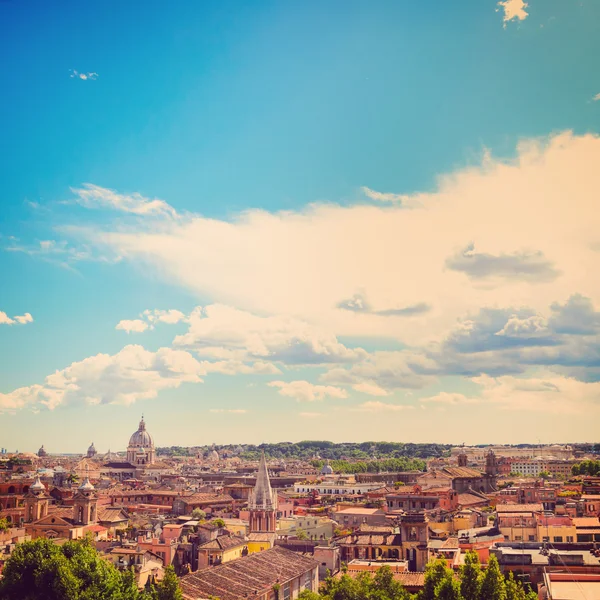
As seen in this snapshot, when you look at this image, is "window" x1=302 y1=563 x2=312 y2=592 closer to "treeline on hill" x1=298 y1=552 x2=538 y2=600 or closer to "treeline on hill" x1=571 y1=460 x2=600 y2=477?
"treeline on hill" x1=298 y1=552 x2=538 y2=600

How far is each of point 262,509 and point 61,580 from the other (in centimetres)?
3999

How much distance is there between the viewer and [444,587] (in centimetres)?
3850

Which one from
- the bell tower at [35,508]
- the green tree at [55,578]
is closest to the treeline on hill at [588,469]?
the bell tower at [35,508]

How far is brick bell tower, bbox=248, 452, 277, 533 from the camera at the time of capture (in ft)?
244

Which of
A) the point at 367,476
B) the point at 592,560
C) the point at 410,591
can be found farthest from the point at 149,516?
the point at 367,476

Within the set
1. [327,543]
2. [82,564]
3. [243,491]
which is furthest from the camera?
[243,491]

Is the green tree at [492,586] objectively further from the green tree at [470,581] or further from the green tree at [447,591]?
the green tree at [447,591]

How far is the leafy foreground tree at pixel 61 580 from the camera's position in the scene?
39.4 meters

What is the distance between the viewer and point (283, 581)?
1911 inches

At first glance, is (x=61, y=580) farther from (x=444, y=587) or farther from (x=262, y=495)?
(x=262, y=495)

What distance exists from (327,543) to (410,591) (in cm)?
2455

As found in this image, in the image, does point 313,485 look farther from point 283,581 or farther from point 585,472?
point 283,581

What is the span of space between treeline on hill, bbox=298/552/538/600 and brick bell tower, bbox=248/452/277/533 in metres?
27.1

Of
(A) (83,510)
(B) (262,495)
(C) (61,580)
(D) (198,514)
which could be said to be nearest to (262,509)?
(B) (262,495)
